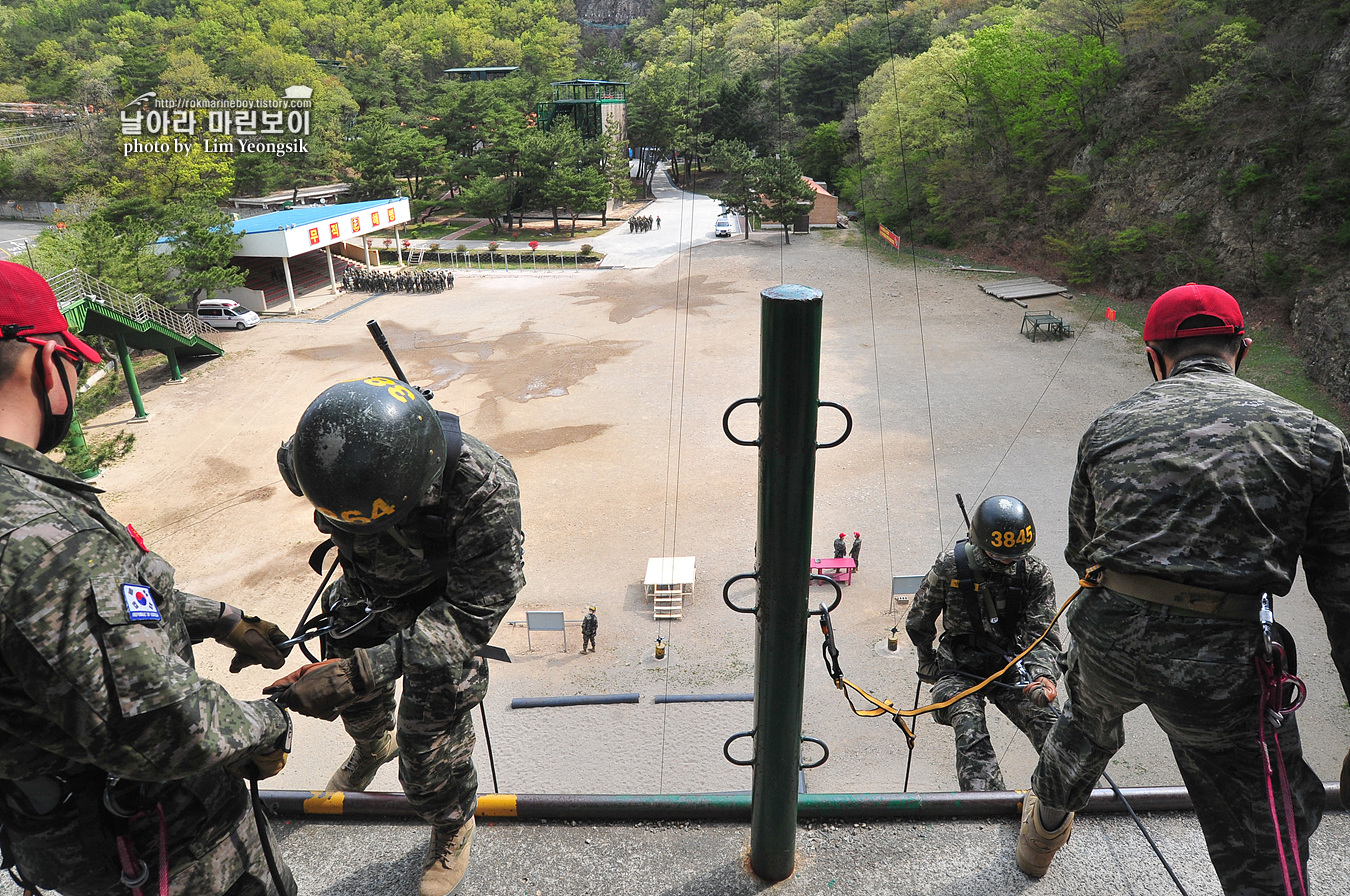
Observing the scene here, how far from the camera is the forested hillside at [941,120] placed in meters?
25.5

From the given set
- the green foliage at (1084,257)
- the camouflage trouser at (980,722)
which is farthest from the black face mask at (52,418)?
the green foliage at (1084,257)

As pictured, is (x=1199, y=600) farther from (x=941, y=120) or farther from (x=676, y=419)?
(x=941, y=120)

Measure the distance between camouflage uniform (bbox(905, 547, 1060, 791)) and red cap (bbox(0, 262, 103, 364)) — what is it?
4033 millimetres

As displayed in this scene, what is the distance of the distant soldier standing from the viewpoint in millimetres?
10844

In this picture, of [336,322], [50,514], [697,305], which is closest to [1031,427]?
[697,305]

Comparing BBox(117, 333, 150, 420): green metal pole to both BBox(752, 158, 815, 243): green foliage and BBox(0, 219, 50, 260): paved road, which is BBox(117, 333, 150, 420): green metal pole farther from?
BBox(0, 219, 50, 260): paved road

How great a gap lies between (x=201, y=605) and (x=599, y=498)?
41.5 ft

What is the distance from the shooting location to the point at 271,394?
70.1ft

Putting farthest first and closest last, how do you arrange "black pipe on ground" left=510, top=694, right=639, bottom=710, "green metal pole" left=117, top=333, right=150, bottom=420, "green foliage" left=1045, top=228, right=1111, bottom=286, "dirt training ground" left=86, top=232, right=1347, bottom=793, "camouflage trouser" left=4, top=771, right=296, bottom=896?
1. "green foliage" left=1045, top=228, right=1111, bottom=286
2. "green metal pole" left=117, top=333, right=150, bottom=420
3. "black pipe on ground" left=510, top=694, right=639, bottom=710
4. "dirt training ground" left=86, top=232, right=1347, bottom=793
5. "camouflage trouser" left=4, top=771, right=296, bottom=896

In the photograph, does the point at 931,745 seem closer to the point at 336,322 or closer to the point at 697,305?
the point at 697,305

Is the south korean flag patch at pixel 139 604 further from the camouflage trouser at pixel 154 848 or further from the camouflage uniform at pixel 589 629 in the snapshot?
the camouflage uniform at pixel 589 629

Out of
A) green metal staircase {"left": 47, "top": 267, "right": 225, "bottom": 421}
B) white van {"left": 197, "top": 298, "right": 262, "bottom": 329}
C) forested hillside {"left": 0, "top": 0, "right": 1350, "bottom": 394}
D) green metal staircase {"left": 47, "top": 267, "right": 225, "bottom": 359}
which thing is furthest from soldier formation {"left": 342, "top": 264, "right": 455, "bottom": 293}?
forested hillside {"left": 0, "top": 0, "right": 1350, "bottom": 394}

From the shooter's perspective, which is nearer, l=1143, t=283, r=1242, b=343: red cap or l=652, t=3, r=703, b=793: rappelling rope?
l=1143, t=283, r=1242, b=343: red cap

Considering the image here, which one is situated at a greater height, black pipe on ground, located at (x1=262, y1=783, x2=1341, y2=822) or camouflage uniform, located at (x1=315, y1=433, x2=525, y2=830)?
camouflage uniform, located at (x1=315, y1=433, x2=525, y2=830)
